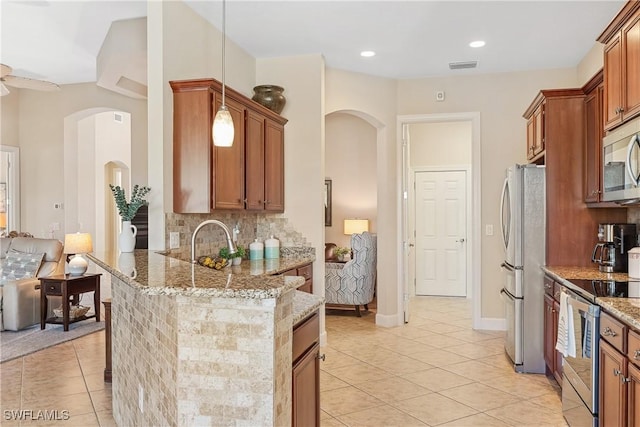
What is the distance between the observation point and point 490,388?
12.4ft

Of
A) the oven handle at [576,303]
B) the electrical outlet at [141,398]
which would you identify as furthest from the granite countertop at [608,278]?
the electrical outlet at [141,398]

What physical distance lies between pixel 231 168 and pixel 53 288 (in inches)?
118

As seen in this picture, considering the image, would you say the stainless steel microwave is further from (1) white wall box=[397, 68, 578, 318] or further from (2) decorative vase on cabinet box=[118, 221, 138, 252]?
(2) decorative vase on cabinet box=[118, 221, 138, 252]

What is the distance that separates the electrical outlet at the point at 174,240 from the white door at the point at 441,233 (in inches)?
200

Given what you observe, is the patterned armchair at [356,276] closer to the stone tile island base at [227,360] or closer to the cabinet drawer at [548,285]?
the cabinet drawer at [548,285]

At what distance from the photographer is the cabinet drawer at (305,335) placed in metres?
2.00

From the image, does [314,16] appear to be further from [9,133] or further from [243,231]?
[9,133]

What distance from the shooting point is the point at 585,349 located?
8.85 feet

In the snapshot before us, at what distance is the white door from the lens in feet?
25.7

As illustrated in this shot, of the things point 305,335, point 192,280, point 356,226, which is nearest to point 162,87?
point 192,280

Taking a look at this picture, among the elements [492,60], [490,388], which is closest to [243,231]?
[490,388]

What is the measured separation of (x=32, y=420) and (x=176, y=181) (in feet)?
6.10

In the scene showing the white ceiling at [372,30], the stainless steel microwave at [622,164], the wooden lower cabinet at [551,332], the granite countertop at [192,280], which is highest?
the white ceiling at [372,30]

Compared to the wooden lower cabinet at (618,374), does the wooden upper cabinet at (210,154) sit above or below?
above
